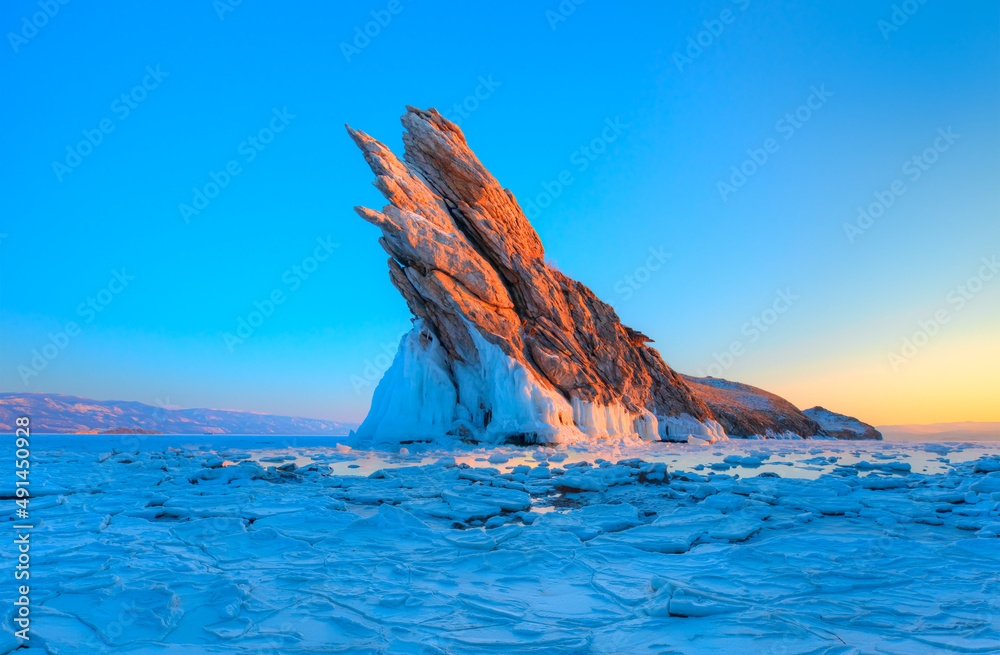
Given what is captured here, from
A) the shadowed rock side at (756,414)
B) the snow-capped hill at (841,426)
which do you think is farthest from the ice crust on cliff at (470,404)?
the snow-capped hill at (841,426)

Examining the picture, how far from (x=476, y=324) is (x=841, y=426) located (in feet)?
139

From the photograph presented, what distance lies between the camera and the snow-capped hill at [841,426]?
45.2 meters

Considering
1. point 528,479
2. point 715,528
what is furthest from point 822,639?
point 528,479

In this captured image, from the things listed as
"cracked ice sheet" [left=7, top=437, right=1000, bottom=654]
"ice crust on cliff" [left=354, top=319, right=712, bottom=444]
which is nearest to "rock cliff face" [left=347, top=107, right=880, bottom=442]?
"ice crust on cliff" [left=354, top=319, right=712, bottom=444]

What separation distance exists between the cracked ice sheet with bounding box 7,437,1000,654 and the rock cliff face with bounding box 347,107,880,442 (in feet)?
46.0

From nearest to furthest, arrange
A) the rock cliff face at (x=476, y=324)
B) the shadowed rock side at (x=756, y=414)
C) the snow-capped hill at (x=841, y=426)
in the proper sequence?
the rock cliff face at (x=476, y=324)
the shadowed rock side at (x=756, y=414)
the snow-capped hill at (x=841, y=426)

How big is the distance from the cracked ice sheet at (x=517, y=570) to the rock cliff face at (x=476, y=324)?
46.0ft

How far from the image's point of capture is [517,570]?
4.48 meters

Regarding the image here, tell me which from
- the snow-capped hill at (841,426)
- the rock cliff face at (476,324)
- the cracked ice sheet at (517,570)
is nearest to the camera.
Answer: the cracked ice sheet at (517,570)

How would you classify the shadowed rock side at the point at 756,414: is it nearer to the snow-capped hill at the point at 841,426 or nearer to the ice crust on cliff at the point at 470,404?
the snow-capped hill at the point at 841,426

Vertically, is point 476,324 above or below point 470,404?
above

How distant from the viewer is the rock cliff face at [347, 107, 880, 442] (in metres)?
22.0

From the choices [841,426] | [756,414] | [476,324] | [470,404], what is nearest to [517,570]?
[476,324]

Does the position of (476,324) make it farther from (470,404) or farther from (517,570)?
(517,570)
